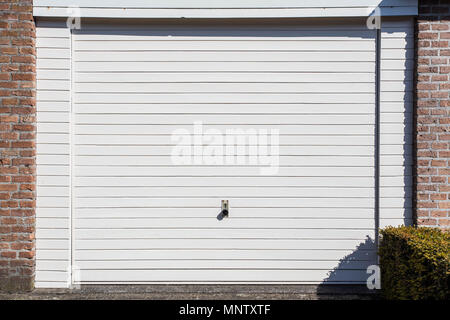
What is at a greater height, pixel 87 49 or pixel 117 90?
pixel 87 49

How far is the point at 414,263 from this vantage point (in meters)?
3.69

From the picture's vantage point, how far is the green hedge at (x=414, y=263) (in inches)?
137

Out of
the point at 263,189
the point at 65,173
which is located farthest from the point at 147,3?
the point at 263,189

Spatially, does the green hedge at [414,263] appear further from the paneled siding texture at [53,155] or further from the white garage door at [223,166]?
the paneled siding texture at [53,155]

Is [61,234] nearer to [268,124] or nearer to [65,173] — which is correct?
[65,173]

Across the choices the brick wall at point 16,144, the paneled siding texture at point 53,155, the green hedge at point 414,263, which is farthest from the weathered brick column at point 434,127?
the brick wall at point 16,144

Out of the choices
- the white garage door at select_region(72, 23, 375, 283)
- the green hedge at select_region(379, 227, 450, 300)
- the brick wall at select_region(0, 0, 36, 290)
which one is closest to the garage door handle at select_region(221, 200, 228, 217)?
the white garage door at select_region(72, 23, 375, 283)

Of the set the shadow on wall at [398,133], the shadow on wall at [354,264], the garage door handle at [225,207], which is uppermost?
the shadow on wall at [398,133]

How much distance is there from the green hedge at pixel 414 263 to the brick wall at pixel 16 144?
382cm

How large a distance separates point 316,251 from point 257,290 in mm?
803

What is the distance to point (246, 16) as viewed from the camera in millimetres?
4461

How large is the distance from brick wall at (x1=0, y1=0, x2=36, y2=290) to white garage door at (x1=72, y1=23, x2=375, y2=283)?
47 centimetres

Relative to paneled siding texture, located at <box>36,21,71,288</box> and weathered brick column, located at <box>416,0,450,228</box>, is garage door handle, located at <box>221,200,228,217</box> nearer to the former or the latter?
paneled siding texture, located at <box>36,21,71,288</box>

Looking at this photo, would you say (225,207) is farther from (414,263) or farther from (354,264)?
(414,263)
